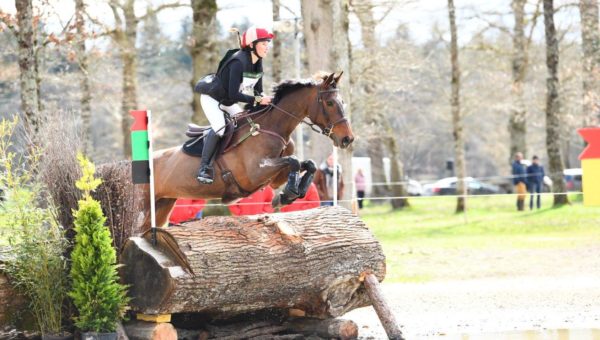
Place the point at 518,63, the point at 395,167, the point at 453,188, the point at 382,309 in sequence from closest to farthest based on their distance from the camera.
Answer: the point at 382,309
the point at 518,63
the point at 395,167
the point at 453,188

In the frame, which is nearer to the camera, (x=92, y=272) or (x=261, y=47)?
(x=92, y=272)

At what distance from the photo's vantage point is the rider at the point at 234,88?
8602 mm

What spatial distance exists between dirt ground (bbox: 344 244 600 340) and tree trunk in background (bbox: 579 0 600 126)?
28.1 ft

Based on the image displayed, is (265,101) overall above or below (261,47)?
below

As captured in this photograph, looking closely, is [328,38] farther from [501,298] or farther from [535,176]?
[535,176]

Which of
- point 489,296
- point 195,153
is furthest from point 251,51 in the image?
point 489,296

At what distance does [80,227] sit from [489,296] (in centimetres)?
551

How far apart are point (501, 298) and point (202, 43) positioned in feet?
38.2

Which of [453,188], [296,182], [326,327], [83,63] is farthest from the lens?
[453,188]

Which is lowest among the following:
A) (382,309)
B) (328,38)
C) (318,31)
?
(382,309)

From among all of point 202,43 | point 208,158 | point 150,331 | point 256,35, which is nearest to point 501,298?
point 208,158

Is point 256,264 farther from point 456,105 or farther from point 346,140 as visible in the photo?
point 456,105

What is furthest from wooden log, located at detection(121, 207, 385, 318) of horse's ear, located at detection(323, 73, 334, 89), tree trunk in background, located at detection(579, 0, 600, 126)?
tree trunk in background, located at detection(579, 0, 600, 126)

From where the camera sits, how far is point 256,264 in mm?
7387
